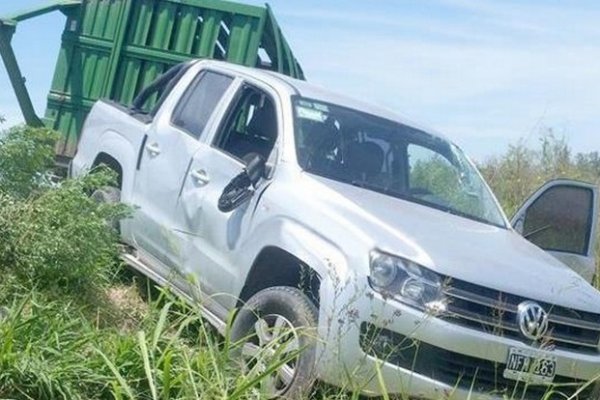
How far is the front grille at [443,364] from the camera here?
16.7ft

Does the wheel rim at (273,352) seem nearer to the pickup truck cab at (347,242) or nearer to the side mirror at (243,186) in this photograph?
the pickup truck cab at (347,242)

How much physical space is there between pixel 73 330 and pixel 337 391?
3.95 ft

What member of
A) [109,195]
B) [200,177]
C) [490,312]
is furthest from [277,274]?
[109,195]

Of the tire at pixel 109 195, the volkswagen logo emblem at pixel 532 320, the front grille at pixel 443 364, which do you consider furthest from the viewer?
the tire at pixel 109 195

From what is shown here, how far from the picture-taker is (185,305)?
5344 millimetres

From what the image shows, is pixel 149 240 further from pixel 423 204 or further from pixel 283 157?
pixel 423 204

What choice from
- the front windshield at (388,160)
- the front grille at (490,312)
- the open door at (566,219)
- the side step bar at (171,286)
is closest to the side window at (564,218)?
the open door at (566,219)

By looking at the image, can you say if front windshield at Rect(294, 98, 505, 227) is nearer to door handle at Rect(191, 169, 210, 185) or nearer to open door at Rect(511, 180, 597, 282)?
open door at Rect(511, 180, 597, 282)

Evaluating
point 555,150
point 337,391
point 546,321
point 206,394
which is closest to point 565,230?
point 546,321

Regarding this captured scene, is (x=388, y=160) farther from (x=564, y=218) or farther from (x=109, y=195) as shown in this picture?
(x=109, y=195)

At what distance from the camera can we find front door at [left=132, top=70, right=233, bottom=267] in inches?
281

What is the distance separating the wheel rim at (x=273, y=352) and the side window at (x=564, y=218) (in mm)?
2244

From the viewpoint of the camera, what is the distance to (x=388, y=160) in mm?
6938

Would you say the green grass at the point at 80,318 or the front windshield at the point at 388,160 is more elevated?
the front windshield at the point at 388,160
